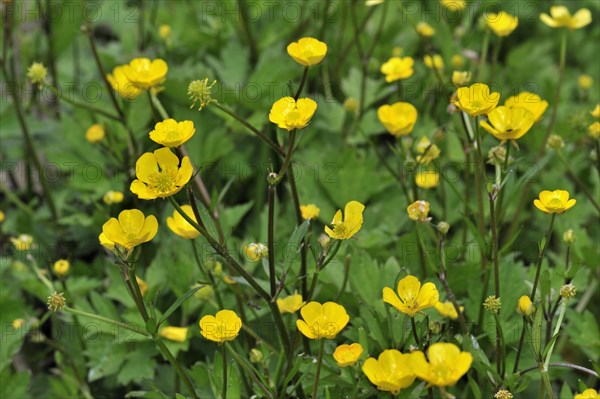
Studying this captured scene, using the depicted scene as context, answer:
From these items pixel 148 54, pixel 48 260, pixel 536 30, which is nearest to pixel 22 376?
pixel 48 260

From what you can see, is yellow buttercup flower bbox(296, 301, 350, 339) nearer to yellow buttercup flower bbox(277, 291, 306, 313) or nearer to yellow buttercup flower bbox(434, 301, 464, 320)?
yellow buttercup flower bbox(277, 291, 306, 313)

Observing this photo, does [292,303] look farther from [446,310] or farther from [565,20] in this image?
[565,20]

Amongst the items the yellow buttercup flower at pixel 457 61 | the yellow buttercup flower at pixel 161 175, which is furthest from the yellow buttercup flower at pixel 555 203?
the yellow buttercup flower at pixel 457 61

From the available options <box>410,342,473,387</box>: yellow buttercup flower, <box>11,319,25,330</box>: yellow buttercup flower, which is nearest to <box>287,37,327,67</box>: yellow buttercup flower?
<box>410,342,473,387</box>: yellow buttercup flower

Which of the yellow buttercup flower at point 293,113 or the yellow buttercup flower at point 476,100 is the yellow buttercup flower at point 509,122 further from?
the yellow buttercup flower at point 293,113

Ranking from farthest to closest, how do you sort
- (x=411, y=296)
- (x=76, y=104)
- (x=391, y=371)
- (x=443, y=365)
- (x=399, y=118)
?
(x=76, y=104), (x=399, y=118), (x=411, y=296), (x=391, y=371), (x=443, y=365)

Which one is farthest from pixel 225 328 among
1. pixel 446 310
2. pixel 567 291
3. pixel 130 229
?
pixel 567 291
